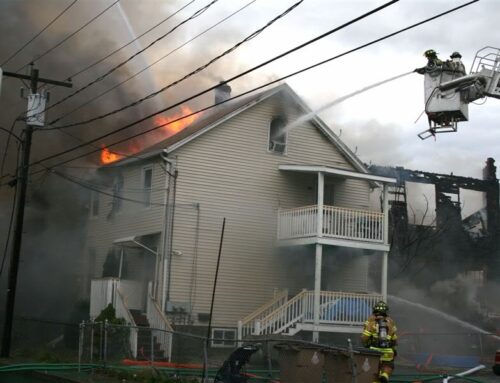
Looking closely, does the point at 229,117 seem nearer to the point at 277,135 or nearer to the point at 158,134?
the point at 277,135

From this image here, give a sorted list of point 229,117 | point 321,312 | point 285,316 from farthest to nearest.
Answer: point 229,117 → point 321,312 → point 285,316

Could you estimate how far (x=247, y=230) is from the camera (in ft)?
74.5

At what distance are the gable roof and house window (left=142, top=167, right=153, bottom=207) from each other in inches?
20.5

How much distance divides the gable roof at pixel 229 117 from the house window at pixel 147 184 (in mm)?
Answer: 521

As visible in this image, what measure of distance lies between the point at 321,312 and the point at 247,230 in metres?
3.55

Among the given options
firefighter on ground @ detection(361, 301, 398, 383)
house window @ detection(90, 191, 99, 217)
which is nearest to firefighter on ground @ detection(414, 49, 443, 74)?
firefighter on ground @ detection(361, 301, 398, 383)

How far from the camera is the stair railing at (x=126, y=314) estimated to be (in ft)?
62.5

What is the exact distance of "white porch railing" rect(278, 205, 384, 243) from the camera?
21.7 m

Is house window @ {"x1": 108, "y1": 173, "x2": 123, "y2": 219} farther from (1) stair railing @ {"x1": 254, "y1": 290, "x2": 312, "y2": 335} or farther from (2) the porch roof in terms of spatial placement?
(1) stair railing @ {"x1": 254, "y1": 290, "x2": 312, "y2": 335}

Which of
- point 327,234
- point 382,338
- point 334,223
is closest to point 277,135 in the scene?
point 334,223

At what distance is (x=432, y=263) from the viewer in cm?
3934

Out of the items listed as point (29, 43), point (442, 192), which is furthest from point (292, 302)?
point (442, 192)

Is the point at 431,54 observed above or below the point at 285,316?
above

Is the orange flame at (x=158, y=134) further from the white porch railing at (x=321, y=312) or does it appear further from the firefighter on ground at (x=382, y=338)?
the firefighter on ground at (x=382, y=338)
